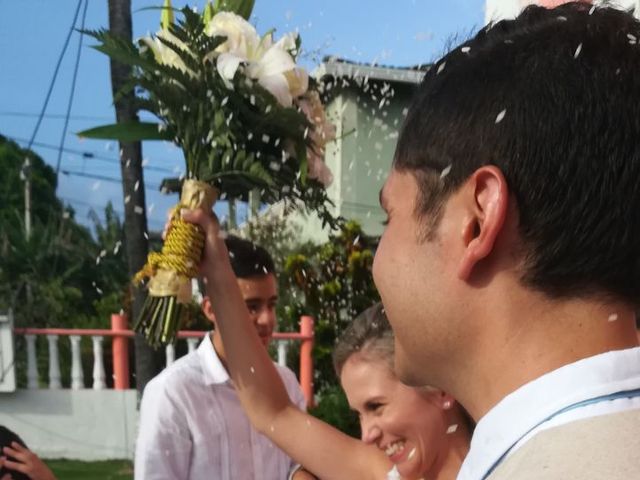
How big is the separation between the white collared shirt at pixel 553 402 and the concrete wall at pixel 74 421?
950cm

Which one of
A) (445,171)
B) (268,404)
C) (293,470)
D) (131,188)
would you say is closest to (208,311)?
(293,470)

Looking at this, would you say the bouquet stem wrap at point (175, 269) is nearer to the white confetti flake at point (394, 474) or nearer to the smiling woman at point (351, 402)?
the smiling woman at point (351, 402)

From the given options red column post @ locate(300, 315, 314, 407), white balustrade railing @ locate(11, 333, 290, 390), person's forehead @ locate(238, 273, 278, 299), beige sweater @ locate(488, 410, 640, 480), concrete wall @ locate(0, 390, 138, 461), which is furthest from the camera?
concrete wall @ locate(0, 390, 138, 461)

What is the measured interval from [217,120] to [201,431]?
3.47 ft

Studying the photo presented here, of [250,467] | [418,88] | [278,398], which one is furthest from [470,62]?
[250,467]

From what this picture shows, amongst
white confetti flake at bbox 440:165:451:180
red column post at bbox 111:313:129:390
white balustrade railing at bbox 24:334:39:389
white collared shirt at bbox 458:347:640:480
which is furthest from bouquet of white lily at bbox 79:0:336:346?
white balustrade railing at bbox 24:334:39:389

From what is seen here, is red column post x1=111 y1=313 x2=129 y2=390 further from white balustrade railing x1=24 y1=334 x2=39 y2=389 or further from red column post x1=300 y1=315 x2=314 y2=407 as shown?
red column post x1=300 y1=315 x2=314 y2=407

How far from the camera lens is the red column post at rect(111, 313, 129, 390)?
9.50m

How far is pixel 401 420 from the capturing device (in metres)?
1.92

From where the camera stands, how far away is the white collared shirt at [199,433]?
2.58 meters

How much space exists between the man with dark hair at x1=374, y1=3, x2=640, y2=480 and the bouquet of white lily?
1101 mm

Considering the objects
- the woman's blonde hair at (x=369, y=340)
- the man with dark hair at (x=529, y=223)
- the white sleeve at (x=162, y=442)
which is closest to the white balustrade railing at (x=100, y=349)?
the white sleeve at (x=162, y=442)

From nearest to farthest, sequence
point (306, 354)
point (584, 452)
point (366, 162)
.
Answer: point (584, 452), point (306, 354), point (366, 162)

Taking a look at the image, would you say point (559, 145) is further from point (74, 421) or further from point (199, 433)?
point (74, 421)
